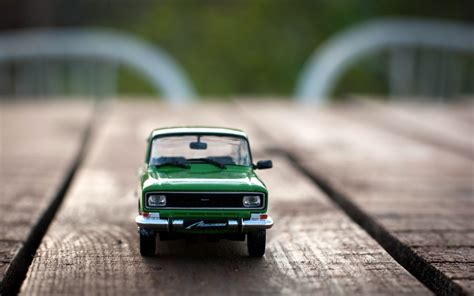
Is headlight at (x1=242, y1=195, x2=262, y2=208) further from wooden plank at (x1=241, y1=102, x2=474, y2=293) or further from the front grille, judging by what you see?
wooden plank at (x1=241, y1=102, x2=474, y2=293)

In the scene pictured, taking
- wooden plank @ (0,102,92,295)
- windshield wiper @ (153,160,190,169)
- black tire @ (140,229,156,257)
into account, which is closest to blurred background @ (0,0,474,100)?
wooden plank @ (0,102,92,295)

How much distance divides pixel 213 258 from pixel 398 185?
3945mm

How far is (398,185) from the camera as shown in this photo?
368 inches

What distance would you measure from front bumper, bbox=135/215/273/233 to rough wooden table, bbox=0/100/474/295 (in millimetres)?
242

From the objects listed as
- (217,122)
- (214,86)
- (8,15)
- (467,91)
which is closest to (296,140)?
(217,122)

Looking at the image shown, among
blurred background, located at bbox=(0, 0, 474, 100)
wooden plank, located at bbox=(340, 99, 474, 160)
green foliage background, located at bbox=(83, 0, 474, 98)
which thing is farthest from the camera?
green foliage background, located at bbox=(83, 0, 474, 98)

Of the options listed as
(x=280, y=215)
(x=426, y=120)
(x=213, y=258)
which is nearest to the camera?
(x=213, y=258)

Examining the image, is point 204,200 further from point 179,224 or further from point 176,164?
point 176,164

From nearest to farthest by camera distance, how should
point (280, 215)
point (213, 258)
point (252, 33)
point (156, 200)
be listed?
point (156, 200) < point (213, 258) < point (280, 215) < point (252, 33)

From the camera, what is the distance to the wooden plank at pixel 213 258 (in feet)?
17.0

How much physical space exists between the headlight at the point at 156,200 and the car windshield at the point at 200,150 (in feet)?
1.75

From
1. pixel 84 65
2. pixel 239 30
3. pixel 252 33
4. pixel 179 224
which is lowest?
pixel 179 224

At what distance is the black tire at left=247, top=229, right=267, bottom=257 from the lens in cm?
590

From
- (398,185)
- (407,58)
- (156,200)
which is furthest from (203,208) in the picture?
(407,58)
